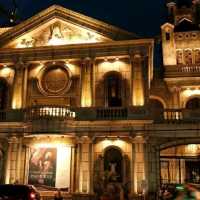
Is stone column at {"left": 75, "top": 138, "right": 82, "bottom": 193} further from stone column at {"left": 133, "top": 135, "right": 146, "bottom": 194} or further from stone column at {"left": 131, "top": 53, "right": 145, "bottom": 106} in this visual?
stone column at {"left": 131, "top": 53, "right": 145, "bottom": 106}

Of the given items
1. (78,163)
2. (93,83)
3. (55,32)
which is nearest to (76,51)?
(55,32)

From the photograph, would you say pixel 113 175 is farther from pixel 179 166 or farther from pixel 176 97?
pixel 176 97

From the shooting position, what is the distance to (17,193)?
1688 centimetres

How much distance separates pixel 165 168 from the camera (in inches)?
1057

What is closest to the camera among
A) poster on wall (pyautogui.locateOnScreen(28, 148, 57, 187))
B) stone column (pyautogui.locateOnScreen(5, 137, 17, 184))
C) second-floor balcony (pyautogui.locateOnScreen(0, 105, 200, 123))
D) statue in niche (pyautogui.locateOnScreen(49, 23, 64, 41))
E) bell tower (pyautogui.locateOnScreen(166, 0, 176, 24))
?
second-floor balcony (pyautogui.locateOnScreen(0, 105, 200, 123))

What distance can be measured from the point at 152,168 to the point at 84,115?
6.29 meters

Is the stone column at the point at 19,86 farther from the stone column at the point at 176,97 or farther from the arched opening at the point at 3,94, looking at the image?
the stone column at the point at 176,97

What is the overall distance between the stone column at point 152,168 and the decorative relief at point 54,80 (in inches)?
323

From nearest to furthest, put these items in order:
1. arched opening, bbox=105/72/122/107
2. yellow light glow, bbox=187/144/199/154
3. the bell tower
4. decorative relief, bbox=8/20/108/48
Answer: arched opening, bbox=105/72/122/107 → decorative relief, bbox=8/20/108/48 → yellow light glow, bbox=187/144/199/154 → the bell tower

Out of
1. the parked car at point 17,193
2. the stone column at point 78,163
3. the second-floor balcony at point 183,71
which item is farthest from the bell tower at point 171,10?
the parked car at point 17,193

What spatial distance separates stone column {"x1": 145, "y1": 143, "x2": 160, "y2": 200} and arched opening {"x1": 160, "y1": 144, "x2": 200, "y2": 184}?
100 cm

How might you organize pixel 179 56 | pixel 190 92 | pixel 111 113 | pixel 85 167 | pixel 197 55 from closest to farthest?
pixel 85 167 < pixel 111 113 < pixel 190 92 < pixel 197 55 < pixel 179 56

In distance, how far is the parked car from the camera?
1670 cm

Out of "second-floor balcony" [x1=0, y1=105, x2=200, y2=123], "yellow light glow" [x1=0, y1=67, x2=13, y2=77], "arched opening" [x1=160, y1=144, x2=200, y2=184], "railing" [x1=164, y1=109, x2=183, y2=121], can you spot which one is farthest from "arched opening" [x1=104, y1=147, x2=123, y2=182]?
"yellow light glow" [x1=0, y1=67, x2=13, y2=77]
